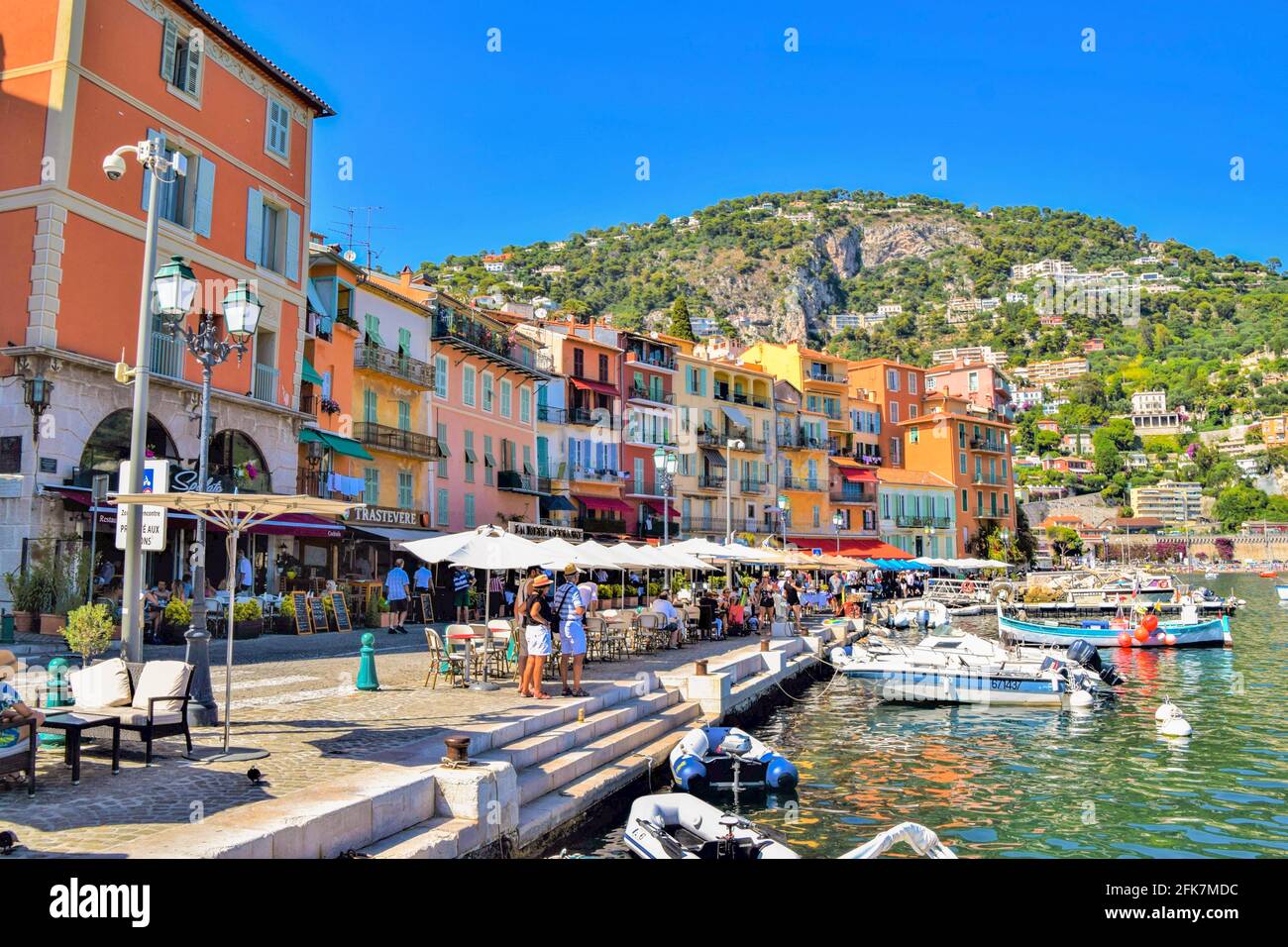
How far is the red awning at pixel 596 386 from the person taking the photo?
45938mm

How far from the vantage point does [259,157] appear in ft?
80.9

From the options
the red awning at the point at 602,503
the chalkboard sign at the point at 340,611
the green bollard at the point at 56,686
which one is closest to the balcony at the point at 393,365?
the chalkboard sign at the point at 340,611

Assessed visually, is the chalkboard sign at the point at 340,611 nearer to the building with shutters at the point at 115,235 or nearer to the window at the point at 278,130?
the building with shutters at the point at 115,235

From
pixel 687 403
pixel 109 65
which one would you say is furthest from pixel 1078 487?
pixel 109 65

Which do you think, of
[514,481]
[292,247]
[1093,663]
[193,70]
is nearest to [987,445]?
[514,481]

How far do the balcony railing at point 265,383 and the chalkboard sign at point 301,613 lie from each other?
561cm

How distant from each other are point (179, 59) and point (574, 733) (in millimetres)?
19676

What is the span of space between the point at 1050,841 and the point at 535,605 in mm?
6665

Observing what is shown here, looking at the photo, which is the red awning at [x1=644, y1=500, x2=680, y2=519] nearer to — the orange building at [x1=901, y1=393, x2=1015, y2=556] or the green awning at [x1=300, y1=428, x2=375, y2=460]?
the green awning at [x1=300, y1=428, x2=375, y2=460]

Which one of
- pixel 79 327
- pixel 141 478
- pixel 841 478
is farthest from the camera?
pixel 841 478

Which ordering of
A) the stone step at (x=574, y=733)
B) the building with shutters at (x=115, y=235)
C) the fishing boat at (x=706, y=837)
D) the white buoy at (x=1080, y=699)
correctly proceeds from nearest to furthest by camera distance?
the fishing boat at (x=706, y=837) < the stone step at (x=574, y=733) < the building with shutters at (x=115, y=235) < the white buoy at (x=1080, y=699)

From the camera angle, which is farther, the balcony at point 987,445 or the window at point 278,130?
the balcony at point 987,445

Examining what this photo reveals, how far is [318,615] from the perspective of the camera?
73.3 feet
